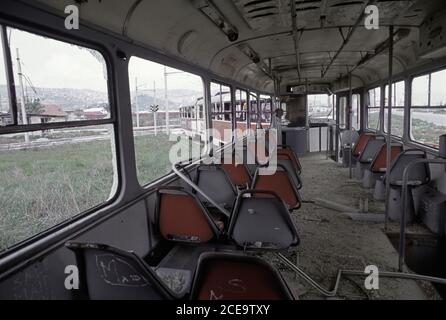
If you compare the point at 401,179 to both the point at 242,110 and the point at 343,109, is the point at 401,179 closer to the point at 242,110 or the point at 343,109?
the point at 242,110

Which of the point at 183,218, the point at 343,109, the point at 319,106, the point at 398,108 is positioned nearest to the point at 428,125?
the point at 398,108

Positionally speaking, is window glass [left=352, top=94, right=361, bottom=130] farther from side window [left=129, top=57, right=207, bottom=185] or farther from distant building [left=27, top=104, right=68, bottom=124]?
distant building [left=27, top=104, right=68, bottom=124]

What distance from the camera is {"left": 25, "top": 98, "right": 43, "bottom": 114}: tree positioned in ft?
5.61

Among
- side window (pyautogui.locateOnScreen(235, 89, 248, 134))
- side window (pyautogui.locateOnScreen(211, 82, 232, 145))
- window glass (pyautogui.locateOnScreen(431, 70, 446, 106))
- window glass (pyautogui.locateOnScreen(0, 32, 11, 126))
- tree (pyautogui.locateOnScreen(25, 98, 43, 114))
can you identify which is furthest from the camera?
side window (pyautogui.locateOnScreen(235, 89, 248, 134))

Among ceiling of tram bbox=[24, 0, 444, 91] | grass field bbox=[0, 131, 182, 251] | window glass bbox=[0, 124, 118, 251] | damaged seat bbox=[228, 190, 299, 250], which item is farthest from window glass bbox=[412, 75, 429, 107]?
window glass bbox=[0, 124, 118, 251]

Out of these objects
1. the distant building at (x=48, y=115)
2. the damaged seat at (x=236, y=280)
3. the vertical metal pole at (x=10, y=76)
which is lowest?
the damaged seat at (x=236, y=280)

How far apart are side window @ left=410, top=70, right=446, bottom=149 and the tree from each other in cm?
461

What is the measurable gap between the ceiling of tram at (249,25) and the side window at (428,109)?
1.54 ft

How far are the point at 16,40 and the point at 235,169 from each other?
300cm

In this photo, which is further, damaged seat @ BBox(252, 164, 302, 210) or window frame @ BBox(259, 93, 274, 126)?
window frame @ BBox(259, 93, 274, 126)

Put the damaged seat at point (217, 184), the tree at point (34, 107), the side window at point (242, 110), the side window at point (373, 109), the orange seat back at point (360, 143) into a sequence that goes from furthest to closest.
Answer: the side window at point (373, 109)
the side window at point (242, 110)
the orange seat back at point (360, 143)
the damaged seat at point (217, 184)
the tree at point (34, 107)

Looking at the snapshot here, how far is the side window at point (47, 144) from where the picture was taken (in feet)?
5.49

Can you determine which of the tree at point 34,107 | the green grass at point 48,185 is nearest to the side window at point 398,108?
the green grass at point 48,185

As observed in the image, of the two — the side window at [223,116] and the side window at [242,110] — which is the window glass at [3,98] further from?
the side window at [242,110]
